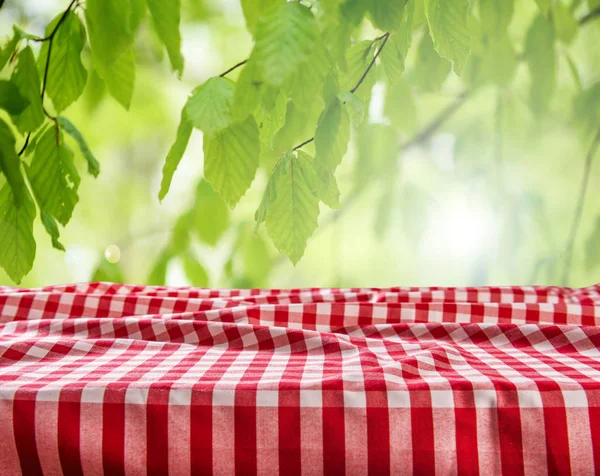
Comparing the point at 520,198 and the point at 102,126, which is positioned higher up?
the point at 102,126

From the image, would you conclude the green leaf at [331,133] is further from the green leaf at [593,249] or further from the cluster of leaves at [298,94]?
the green leaf at [593,249]

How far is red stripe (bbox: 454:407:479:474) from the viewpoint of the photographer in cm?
70

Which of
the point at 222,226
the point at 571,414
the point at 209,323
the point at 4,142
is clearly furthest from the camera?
the point at 222,226

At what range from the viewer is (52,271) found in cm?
233

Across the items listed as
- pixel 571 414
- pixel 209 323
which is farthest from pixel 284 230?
pixel 209 323

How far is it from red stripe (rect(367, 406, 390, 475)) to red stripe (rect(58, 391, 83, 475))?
1.01ft

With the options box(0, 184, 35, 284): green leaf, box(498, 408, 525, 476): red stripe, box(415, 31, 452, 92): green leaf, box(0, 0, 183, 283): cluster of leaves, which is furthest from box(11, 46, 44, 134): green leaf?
box(415, 31, 452, 92): green leaf

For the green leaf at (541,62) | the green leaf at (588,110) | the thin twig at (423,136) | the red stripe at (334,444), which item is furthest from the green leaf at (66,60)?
the green leaf at (588,110)

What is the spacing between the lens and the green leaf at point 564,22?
Answer: 2.13m

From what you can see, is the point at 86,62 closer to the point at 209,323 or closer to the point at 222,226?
the point at 222,226

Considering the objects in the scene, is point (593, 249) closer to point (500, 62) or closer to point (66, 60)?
point (500, 62)

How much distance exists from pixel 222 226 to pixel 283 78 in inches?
69.7

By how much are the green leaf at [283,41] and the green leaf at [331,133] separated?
180 millimetres

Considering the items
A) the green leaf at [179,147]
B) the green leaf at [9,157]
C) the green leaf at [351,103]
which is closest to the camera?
the green leaf at [9,157]
